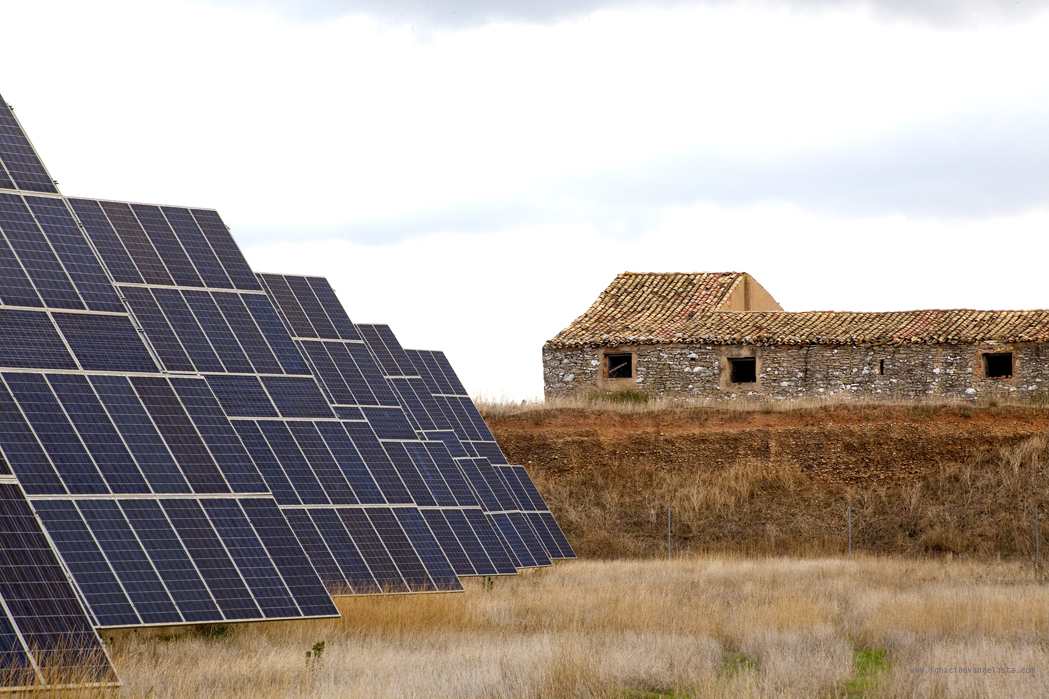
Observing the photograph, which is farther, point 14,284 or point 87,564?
point 14,284

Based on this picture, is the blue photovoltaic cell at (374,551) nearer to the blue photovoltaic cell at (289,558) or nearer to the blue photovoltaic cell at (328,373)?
the blue photovoltaic cell at (289,558)

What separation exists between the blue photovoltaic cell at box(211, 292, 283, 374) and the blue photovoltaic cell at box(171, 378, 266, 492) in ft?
8.92

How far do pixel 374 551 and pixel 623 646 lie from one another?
3407mm

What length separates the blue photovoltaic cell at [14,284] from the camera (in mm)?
11750

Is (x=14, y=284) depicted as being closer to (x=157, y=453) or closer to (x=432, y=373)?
(x=157, y=453)

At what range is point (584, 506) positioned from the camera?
35.8 m

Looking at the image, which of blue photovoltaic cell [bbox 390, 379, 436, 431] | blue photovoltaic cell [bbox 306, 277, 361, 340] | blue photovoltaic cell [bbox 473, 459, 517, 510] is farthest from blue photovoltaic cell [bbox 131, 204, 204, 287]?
blue photovoltaic cell [bbox 473, 459, 517, 510]

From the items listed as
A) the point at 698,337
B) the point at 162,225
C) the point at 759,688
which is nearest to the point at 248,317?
the point at 162,225

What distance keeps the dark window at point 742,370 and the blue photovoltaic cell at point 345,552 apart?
2549 cm

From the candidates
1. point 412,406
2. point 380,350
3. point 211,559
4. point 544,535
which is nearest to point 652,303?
point 544,535

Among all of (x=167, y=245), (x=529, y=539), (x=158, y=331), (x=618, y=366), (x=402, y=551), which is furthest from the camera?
(x=618, y=366)

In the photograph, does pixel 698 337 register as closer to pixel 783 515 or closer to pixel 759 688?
pixel 783 515

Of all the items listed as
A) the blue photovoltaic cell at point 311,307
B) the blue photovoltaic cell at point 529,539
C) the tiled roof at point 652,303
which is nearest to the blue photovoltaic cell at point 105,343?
the blue photovoltaic cell at point 311,307

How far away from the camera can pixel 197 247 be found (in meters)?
16.5
